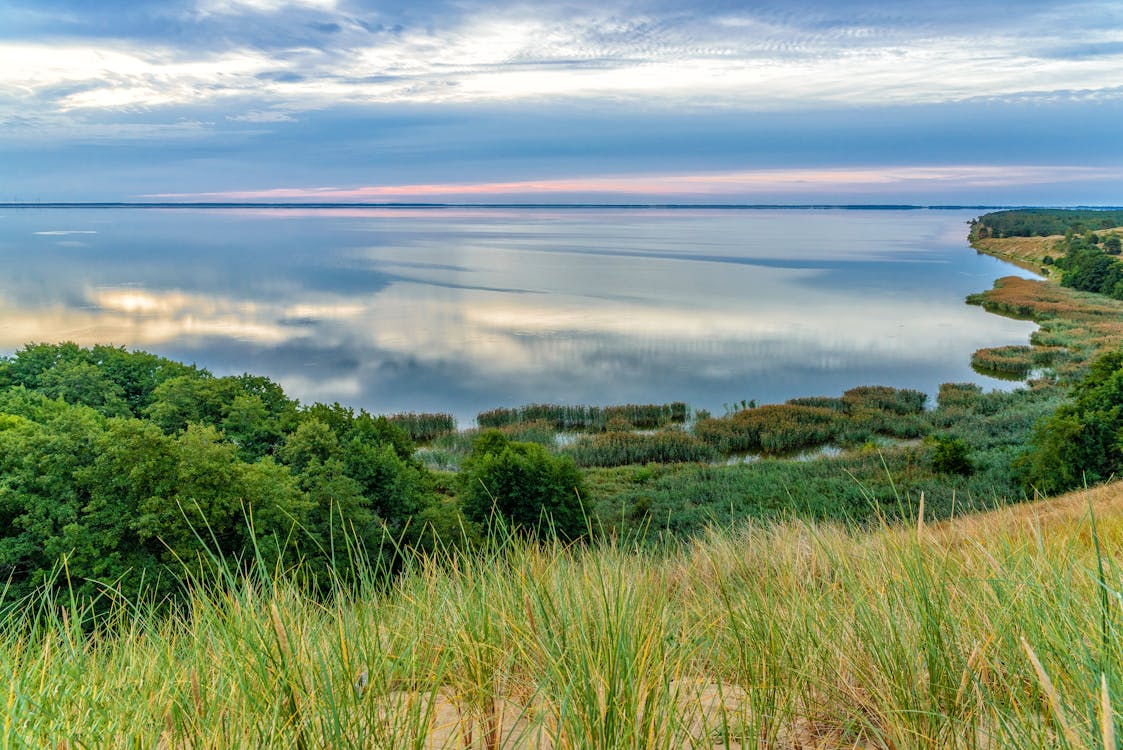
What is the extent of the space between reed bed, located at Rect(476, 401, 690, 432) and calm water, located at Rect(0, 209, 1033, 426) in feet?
6.07

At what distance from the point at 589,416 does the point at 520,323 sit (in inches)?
989

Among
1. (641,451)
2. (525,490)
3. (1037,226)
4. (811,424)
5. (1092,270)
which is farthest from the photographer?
(1037,226)

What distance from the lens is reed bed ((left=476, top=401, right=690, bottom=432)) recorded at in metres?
35.5

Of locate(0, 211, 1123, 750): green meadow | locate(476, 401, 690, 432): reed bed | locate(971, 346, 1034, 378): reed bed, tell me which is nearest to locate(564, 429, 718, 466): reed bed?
locate(0, 211, 1123, 750): green meadow

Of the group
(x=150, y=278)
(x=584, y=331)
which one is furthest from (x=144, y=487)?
(x=150, y=278)


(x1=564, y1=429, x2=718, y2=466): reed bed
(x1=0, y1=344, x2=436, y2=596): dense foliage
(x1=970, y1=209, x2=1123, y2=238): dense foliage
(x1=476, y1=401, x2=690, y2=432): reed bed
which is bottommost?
(x1=564, y1=429, x2=718, y2=466): reed bed

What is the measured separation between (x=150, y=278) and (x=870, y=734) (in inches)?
3801

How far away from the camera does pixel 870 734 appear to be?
8.33 feet

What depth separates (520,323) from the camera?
197 ft

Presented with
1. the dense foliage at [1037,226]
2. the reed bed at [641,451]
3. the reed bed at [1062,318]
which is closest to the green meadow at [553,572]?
the reed bed at [641,451]

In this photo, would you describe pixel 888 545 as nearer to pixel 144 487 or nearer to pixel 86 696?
pixel 86 696

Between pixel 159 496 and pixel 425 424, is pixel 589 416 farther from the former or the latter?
pixel 159 496

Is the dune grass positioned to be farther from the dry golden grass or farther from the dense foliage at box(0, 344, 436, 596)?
the dry golden grass

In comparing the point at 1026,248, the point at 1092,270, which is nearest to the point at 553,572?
the point at 1092,270
